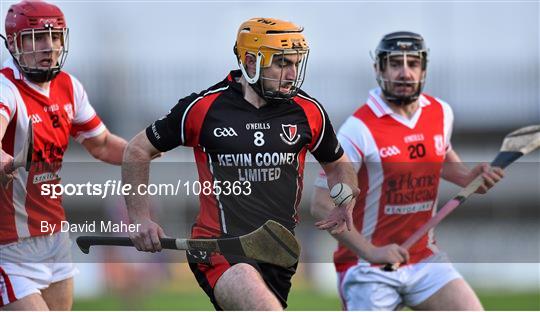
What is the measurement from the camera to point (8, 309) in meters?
7.20

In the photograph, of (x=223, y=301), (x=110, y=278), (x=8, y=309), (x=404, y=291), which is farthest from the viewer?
(x=110, y=278)

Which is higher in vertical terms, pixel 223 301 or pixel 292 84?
pixel 292 84

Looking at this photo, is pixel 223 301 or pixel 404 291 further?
pixel 404 291

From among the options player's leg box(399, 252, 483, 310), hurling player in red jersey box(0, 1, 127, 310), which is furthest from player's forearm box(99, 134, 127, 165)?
player's leg box(399, 252, 483, 310)

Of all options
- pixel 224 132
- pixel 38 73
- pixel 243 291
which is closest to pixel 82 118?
pixel 38 73

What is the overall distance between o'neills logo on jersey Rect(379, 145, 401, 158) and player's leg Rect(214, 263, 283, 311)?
1.69 meters

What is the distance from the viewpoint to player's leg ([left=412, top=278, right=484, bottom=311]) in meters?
7.76

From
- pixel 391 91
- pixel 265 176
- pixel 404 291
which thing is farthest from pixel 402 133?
pixel 265 176

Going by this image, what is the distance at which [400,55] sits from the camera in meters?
8.28

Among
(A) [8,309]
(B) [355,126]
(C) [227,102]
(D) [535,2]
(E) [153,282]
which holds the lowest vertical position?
(E) [153,282]

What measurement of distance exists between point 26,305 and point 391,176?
221cm

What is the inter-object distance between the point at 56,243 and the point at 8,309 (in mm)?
516

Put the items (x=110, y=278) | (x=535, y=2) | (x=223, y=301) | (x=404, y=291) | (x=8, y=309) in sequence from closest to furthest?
1. (x=223, y=301)
2. (x=8, y=309)
3. (x=404, y=291)
4. (x=110, y=278)
5. (x=535, y=2)

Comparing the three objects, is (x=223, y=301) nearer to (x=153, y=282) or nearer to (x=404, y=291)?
(x=404, y=291)
